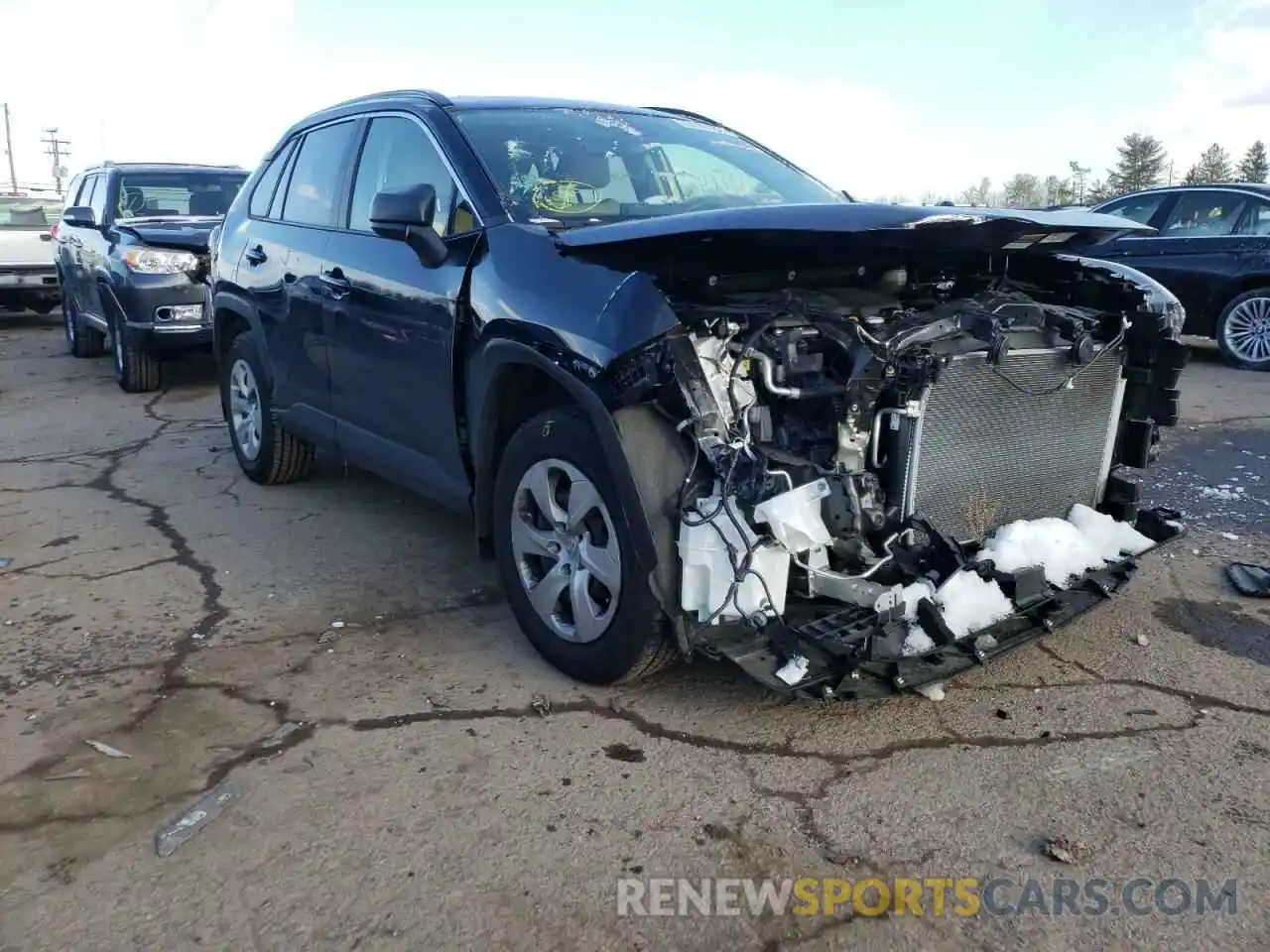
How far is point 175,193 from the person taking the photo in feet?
33.1

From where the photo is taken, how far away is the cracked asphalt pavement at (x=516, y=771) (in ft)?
7.73

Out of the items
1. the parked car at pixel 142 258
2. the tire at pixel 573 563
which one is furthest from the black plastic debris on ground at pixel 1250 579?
the parked car at pixel 142 258

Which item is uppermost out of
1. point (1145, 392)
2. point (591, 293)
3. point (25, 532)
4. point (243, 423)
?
point (591, 293)

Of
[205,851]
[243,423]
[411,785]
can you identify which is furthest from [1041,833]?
[243,423]

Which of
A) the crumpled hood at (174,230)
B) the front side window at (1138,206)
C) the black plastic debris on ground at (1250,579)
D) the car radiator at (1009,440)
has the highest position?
the front side window at (1138,206)

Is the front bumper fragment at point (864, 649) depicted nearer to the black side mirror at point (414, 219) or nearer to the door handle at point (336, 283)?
the black side mirror at point (414, 219)

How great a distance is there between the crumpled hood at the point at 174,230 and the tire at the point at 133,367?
88 cm

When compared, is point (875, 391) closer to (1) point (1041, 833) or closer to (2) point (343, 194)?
(1) point (1041, 833)

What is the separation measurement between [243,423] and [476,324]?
3.05 meters

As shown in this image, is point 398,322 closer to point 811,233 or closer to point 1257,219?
point 811,233

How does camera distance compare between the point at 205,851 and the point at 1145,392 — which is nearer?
the point at 205,851

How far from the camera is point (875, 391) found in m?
2.96

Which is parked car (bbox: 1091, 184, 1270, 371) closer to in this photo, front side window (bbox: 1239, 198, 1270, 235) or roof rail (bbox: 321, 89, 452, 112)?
front side window (bbox: 1239, 198, 1270, 235)

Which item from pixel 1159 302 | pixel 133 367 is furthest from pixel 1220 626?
pixel 133 367
